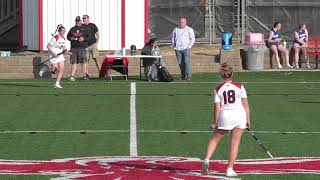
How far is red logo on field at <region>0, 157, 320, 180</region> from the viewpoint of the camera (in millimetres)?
11125

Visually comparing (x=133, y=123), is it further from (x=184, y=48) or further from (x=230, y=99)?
(x=184, y=48)

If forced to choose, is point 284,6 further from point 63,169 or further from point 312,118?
point 63,169

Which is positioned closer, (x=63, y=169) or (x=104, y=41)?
(x=63, y=169)

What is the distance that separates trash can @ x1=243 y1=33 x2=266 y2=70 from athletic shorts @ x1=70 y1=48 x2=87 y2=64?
17.3ft

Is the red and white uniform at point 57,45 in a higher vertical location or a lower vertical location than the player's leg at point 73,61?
higher

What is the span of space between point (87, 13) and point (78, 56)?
413 cm

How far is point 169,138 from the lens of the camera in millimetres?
14664

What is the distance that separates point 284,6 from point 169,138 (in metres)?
21.0

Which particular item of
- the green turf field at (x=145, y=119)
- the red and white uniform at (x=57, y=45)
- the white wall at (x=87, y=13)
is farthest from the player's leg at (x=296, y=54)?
the red and white uniform at (x=57, y=45)

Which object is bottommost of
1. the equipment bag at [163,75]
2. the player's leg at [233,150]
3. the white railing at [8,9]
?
the player's leg at [233,150]

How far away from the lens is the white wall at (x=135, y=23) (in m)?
30.6

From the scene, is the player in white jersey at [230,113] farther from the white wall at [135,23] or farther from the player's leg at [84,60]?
the white wall at [135,23]

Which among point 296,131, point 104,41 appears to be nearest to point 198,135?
point 296,131

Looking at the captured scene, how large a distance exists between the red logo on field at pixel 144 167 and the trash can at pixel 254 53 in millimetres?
16273
